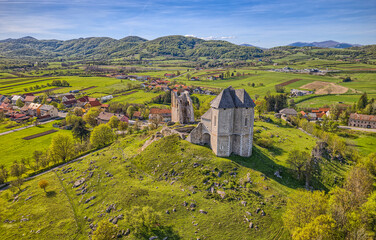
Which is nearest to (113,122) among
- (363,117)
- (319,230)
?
(319,230)

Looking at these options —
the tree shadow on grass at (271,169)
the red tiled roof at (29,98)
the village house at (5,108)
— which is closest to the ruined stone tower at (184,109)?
the tree shadow on grass at (271,169)

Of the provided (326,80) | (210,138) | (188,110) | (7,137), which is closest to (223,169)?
(210,138)

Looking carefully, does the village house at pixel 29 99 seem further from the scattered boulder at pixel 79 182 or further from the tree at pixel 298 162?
the tree at pixel 298 162

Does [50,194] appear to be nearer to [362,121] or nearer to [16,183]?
[16,183]

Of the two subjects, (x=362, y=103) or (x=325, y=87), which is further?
(x=325, y=87)

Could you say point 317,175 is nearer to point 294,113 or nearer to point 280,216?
point 280,216
